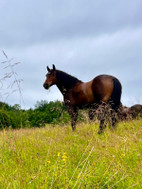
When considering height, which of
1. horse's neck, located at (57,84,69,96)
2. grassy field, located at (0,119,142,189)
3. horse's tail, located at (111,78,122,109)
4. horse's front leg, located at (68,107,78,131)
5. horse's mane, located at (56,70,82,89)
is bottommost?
grassy field, located at (0,119,142,189)

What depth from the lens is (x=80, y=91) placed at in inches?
330

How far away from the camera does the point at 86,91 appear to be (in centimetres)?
825

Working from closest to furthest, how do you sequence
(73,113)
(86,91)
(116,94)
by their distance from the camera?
(116,94) < (86,91) < (73,113)

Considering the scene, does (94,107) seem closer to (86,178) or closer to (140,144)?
(140,144)

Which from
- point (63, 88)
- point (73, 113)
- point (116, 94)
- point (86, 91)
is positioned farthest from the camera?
point (63, 88)

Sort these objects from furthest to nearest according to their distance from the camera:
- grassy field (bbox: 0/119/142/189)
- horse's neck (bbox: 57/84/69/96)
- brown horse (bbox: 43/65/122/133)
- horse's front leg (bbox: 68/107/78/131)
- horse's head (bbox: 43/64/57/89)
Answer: horse's head (bbox: 43/64/57/89)
horse's neck (bbox: 57/84/69/96)
horse's front leg (bbox: 68/107/78/131)
brown horse (bbox: 43/65/122/133)
grassy field (bbox: 0/119/142/189)

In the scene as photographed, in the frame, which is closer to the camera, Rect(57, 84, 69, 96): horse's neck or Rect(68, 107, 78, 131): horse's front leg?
Rect(68, 107, 78, 131): horse's front leg

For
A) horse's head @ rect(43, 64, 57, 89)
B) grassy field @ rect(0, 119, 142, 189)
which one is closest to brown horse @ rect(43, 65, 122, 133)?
horse's head @ rect(43, 64, 57, 89)

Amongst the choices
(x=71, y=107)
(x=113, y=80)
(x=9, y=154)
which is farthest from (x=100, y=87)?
(x=9, y=154)

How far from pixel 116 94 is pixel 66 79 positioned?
6.19 ft

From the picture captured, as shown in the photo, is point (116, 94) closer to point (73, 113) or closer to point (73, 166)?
point (73, 113)

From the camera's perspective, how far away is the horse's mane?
872cm

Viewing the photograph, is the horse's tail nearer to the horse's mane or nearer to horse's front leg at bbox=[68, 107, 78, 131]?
horse's front leg at bbox=[68, 107, 78, 131]


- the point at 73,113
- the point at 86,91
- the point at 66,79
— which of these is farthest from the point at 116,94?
the point at 66,79
